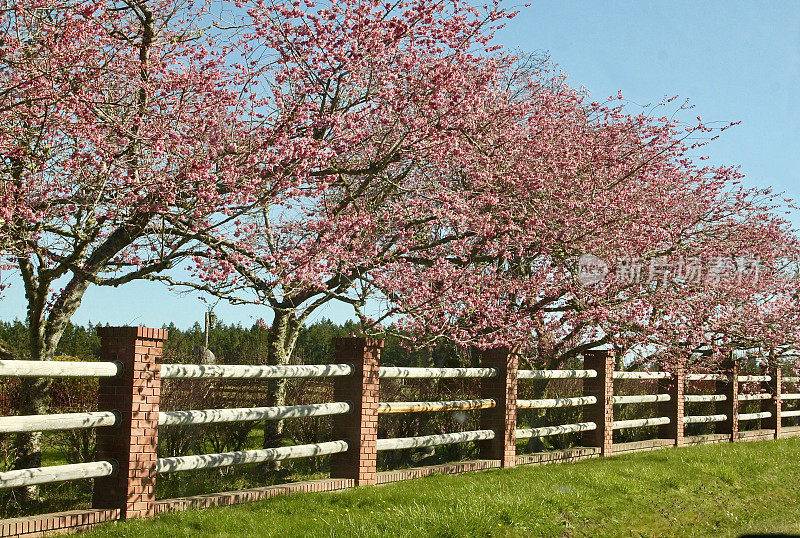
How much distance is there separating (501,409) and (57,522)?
7.10 metres

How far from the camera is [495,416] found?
12.5m

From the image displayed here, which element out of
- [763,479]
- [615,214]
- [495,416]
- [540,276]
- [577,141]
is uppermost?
[577,141]

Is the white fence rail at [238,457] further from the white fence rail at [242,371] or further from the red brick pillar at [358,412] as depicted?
the white fence rail at [242,371]

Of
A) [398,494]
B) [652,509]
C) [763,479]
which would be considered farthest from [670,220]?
[398,494]

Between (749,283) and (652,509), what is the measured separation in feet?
30.9

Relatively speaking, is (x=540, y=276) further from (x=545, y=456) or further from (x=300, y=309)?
(x=300, y=309)

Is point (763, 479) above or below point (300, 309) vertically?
below

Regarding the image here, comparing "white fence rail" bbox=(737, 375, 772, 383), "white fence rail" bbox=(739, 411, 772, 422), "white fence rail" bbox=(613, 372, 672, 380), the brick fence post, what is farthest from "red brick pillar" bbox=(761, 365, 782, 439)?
"white fence rail" bbox=(613, 372, 672, 380)

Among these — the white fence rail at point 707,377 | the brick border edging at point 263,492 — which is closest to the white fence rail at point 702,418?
the white fence rail at point 707,377

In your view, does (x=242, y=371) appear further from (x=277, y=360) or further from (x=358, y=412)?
(x=277, y=360)

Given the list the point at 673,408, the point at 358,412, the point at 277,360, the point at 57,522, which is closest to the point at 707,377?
the point at 673,408

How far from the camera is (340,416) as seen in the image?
10.1 m

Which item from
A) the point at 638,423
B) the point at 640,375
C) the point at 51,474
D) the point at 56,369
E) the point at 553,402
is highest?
the point at 56,369

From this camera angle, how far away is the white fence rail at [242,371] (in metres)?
7.95
